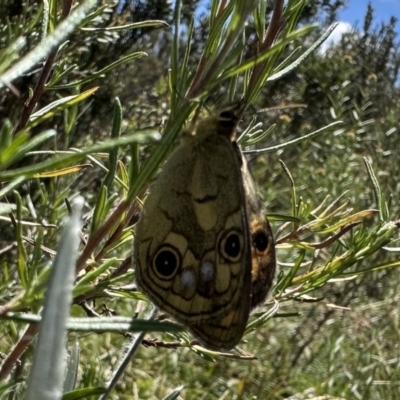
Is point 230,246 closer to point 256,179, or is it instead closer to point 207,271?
point 207,271

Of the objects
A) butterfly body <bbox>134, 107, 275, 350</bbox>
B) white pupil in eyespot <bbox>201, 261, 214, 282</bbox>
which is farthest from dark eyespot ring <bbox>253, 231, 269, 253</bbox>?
white pupil in eyespot <bbox>201, 261, 214, 282</bbox>

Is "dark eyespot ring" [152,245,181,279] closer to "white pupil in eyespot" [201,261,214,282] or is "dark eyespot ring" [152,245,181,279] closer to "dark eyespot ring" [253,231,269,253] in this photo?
"white pupil in eyespot" [201,261,214,282]

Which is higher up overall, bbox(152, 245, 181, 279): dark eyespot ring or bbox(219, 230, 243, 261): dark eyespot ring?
bbox(219, 230, 243, 261): dark eyespot ring

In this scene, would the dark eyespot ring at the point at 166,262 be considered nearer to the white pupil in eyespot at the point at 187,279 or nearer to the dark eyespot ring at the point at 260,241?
the white pupil in eyespot at the point at 187,279

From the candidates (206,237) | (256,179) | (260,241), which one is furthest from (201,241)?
(256,179)

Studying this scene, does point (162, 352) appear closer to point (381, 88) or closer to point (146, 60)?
point (146, 60)

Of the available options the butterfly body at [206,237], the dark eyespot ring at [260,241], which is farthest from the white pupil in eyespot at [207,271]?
the dark eyespot ring at [260,241]

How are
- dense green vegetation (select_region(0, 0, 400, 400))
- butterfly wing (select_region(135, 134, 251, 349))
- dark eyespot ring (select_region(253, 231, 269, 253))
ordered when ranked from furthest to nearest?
dark eyespot ring (select_region(253, 231, 269, 253)), butterfly wing (select_region(135, 134, 251, 349)), dense green vegetation (select_region(0, 0, 400, 400))
